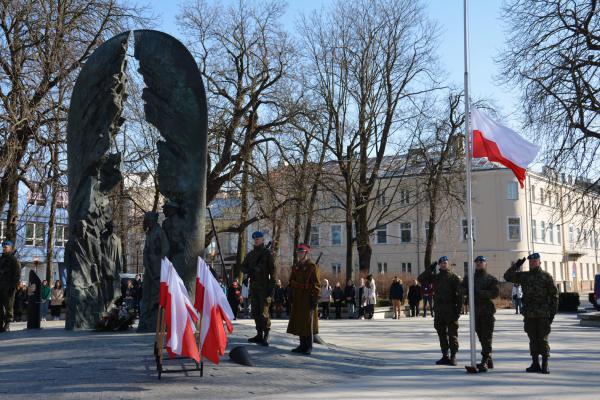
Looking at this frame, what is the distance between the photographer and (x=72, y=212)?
1359cm

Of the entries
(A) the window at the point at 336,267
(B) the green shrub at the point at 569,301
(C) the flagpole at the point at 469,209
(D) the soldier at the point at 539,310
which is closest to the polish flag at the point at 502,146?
(C) the flagpole at the point at 469,209

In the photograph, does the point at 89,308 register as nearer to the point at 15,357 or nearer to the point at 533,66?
the point at 15,357

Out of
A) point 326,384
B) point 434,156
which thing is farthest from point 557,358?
point 434,156

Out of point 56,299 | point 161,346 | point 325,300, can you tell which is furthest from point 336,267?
point 161,346

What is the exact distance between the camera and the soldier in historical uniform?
11297 millimetres

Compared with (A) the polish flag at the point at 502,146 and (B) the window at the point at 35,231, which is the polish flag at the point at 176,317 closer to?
(A) the polish flag at the point at 502,146

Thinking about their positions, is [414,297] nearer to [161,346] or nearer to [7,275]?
[7,275]

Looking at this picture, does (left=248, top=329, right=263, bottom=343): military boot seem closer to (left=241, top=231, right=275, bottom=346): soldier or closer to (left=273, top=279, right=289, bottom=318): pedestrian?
(left=241, top=231, right=275, bottom=346): soldier

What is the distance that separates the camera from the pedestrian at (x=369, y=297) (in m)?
27.6

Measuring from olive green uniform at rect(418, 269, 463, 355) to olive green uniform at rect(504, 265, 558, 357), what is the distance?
1086 millimetres

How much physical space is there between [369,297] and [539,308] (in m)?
17.2

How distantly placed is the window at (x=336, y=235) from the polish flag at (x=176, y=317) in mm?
58755

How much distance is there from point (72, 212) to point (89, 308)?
1.93 metres

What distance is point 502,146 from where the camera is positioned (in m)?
10.9
